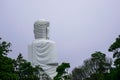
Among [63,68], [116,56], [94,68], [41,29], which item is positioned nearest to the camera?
[63,68]

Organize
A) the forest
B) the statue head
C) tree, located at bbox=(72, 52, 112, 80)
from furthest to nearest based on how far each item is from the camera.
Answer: the statue head < tree, located at bbox=(72, 52, 112, 80) < the forest

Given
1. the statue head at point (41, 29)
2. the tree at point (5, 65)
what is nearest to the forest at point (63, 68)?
the tree at point (5, 65)

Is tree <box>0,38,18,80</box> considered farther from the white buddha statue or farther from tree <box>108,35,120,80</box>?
the white buddha statue

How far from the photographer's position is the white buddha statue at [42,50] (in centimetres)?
6122

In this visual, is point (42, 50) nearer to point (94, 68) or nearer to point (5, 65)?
point (94, 68)

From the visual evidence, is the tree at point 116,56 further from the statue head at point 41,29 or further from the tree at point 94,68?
the statue head at point 41,29

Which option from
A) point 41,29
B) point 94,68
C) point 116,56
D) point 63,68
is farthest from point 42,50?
point 63,68

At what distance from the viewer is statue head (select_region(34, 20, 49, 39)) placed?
200 feet

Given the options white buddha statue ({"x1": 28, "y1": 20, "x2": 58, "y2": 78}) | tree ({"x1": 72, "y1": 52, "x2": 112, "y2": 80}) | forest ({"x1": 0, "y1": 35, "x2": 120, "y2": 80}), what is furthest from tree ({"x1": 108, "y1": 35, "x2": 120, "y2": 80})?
white buddha statue ({"x1": 28, "y1": 20, "x2": 58, "y2": 78})

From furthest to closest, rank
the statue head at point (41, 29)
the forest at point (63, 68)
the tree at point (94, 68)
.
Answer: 1. the statue head at point (41, 29)
2. the tree at point (94, 68)
3. the forest at point (63, 68)

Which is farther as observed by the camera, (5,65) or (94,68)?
(94,68)

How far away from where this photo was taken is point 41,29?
61.2 meters

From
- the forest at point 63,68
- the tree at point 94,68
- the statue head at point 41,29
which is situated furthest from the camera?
the statue head at point 41,29

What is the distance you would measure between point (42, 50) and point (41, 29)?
359 centimetres
